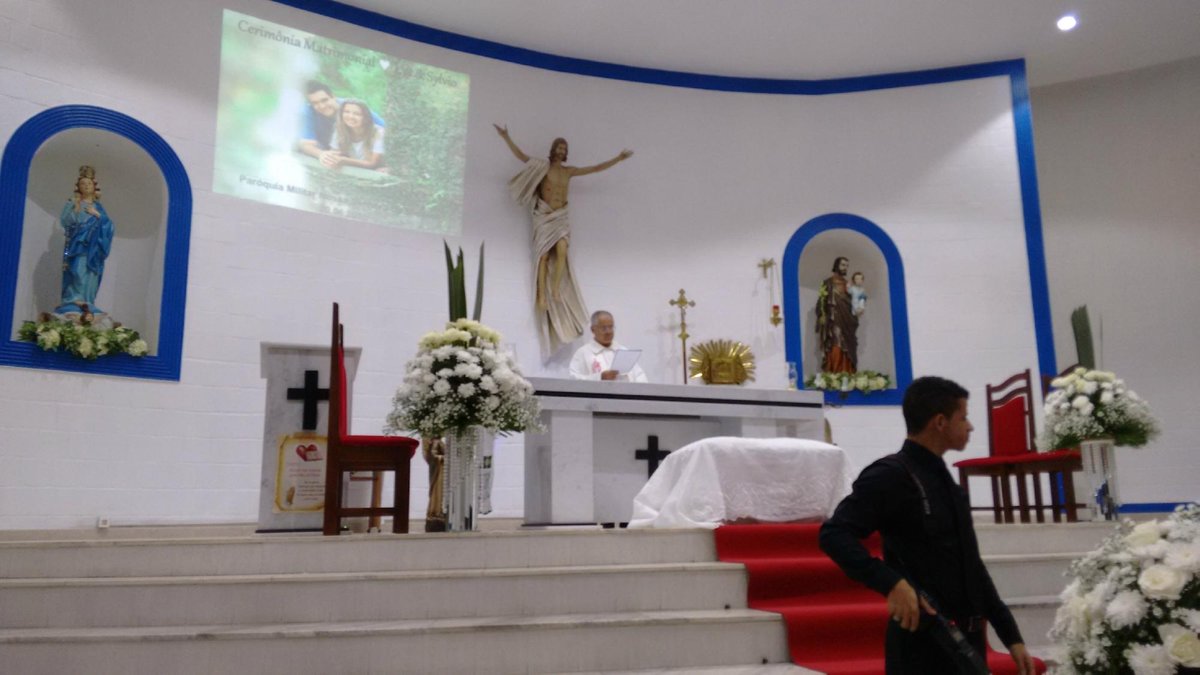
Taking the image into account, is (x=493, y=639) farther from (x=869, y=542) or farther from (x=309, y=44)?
(x=309, y=44)

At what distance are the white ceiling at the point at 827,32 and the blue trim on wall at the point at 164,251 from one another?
2.25 m

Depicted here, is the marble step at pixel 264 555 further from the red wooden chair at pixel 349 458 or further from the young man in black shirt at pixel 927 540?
the young man in black shirt at pixel 927 540

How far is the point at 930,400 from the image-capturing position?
7.56ft

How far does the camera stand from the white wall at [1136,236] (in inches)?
338

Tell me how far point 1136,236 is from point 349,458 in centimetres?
797

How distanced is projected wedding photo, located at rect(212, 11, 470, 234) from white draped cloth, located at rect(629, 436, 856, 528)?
13.9 ft

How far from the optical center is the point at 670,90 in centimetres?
926

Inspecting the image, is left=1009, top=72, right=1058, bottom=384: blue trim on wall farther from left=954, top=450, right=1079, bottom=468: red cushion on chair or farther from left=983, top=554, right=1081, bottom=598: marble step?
left=983, top=554, right=1081, bottom=598: marble step

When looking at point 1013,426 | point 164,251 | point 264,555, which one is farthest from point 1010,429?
point 164,251

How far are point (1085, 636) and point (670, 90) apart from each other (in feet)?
26.9

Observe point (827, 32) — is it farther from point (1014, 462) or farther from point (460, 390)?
point (460, 390)

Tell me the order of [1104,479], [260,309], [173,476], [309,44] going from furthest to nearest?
[309,44] → [260,309] → [173,476] → [1104,479]

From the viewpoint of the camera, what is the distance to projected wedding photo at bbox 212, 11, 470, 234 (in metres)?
7.48

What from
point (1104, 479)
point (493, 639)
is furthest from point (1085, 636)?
point (1104, 479)
